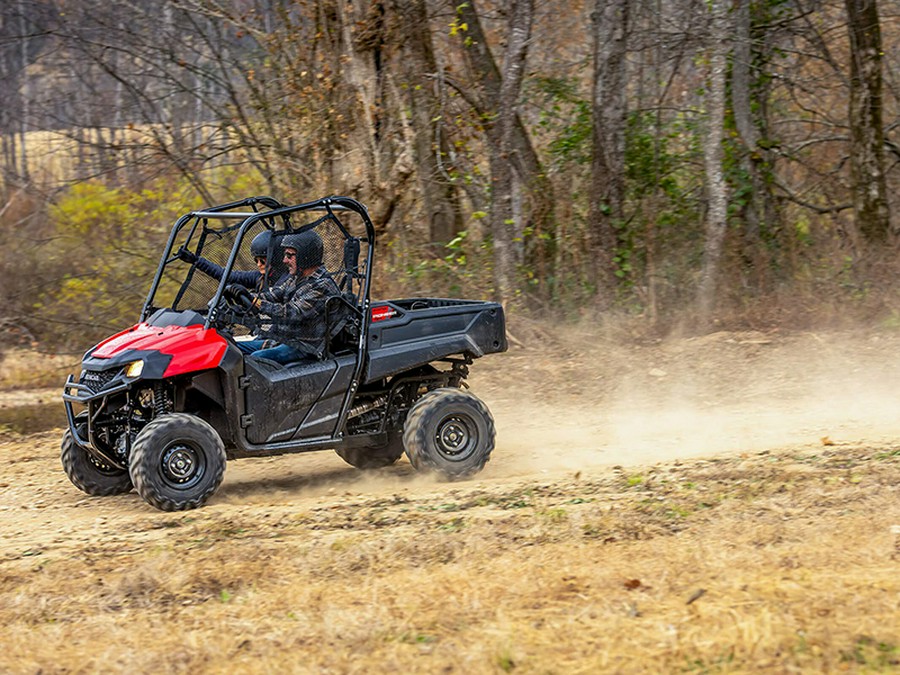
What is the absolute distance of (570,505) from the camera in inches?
293

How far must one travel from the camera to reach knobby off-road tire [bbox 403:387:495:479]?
28.3 feet

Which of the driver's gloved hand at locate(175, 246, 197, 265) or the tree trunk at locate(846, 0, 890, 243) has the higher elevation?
the tree trunk at locate(846, 0, 890, 243)

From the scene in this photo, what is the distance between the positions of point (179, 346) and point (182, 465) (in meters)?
0.83

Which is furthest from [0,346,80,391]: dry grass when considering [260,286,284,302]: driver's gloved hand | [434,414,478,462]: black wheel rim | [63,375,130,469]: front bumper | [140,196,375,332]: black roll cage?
[434,414,478,462]: black wheel rim

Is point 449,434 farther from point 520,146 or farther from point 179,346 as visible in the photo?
point 520,146

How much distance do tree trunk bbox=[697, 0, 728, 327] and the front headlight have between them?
9400 millimetres

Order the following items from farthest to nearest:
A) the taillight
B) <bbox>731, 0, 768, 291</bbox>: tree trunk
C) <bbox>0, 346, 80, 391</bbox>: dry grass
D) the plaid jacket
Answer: <bbox>731, 0, 768, 291</bbox>: tree trunk, <bbox>0, 346, 80, 391</bbox>: dry grass, the taillight, the plaid jacket

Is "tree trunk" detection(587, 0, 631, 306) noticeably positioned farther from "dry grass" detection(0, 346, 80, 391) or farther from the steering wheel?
the steering wheel

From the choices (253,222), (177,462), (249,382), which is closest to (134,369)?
(177,462)

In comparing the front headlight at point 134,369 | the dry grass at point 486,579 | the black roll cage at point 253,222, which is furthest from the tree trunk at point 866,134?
the front headlight at point 134,369

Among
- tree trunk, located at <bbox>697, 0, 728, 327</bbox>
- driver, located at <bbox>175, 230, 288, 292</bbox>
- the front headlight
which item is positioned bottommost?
the front headlight

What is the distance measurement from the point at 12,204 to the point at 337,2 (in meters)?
8.63

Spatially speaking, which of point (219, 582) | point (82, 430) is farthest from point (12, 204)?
point (219, 582)

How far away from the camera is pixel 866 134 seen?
15836mm
